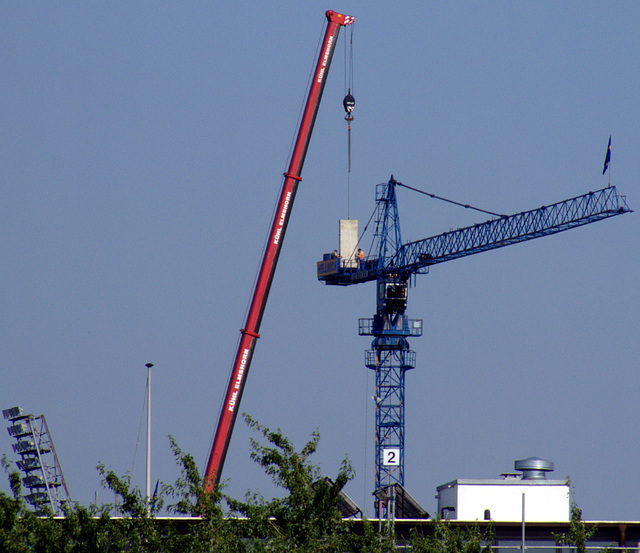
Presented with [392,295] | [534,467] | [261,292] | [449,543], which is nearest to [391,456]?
[392,295]

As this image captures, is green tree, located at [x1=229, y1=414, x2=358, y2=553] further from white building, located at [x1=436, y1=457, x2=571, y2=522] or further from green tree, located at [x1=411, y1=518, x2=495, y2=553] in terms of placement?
white building, located at [x1=436, y1=457, x2=571, y2=522]

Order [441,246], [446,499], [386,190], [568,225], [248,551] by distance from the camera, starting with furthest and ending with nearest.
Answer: [386,190], [441,246], [568,225], [446,499], [248,551]

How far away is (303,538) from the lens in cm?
4159

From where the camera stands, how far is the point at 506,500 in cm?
8462

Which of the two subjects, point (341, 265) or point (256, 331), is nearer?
point (256, 331)

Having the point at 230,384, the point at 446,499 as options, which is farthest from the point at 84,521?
the point at 446,499

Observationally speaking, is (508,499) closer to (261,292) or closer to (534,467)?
(534,467)

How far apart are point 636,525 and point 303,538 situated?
37.1 m

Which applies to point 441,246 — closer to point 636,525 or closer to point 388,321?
point 388,321

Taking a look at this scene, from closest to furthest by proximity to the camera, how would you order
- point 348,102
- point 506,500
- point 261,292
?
1. point 261,292
2. point 506,500
3. point 348,102

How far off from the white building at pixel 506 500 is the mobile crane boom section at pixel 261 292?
25858 mm

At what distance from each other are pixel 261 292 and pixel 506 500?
29884 millimetres

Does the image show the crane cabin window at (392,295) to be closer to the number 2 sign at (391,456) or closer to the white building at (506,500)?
the number 2 sign at (391,456)

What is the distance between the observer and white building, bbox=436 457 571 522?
83438 mm
